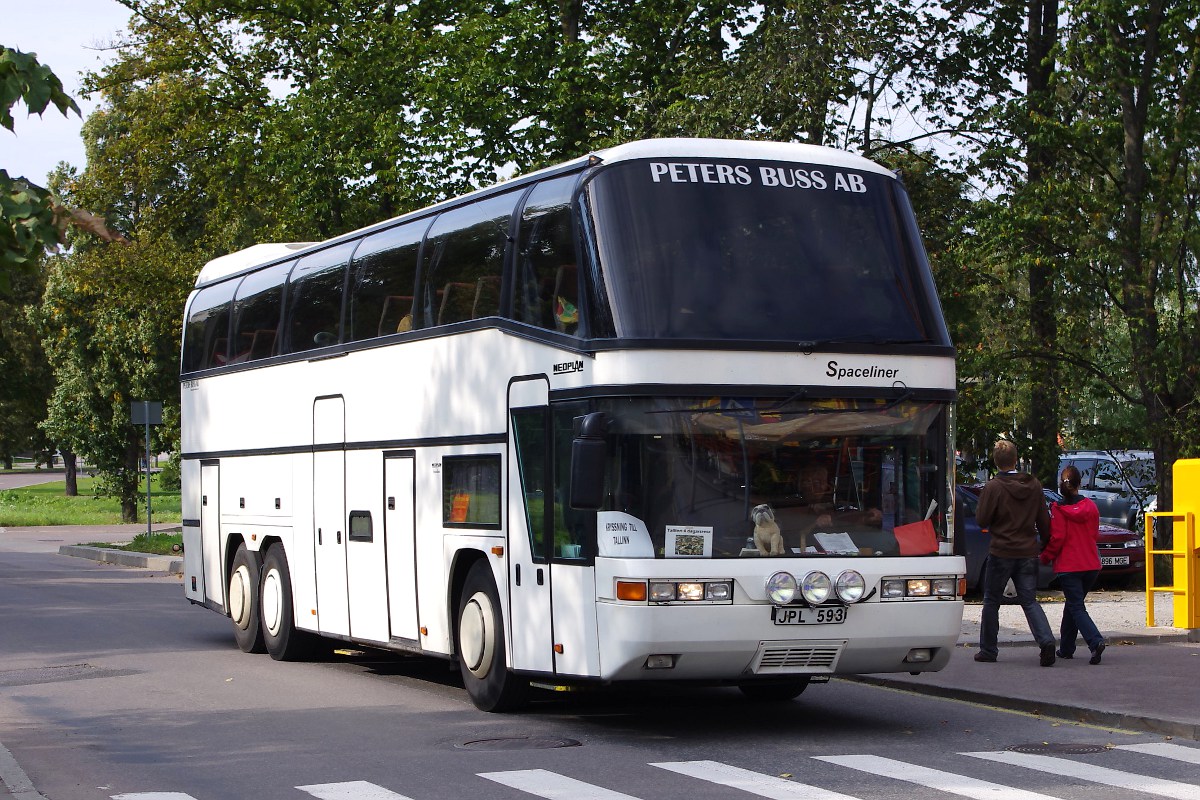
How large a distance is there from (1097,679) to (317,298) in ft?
25.2

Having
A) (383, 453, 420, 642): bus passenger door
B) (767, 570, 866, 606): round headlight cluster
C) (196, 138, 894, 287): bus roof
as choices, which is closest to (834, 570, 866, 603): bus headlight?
(767, 570, 866, 606): round headlight cluster

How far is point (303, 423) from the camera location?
15969mm

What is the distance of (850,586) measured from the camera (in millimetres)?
10750

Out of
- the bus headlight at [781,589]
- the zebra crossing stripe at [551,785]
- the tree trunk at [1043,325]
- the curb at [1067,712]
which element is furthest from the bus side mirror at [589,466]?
the tree trunk at [1043,325]

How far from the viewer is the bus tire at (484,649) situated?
1208 centimetres

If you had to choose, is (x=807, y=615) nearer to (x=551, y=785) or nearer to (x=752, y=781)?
A: (x=752, y=781)

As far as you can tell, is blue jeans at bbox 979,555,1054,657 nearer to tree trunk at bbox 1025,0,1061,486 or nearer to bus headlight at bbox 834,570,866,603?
bus headlight at bbox 834,570,866,603

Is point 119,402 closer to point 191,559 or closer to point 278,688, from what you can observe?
point 191,559

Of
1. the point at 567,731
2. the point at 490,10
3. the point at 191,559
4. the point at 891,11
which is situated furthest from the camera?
the point at 490,10

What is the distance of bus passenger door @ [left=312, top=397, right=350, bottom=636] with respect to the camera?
594 inches

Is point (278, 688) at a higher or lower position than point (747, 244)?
lower

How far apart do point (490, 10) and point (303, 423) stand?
71.1 ft

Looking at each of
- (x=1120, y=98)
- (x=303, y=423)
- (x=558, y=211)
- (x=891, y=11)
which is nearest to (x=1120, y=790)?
(x=558, y=211)

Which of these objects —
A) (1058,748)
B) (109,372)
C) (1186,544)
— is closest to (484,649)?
(1058,748)
